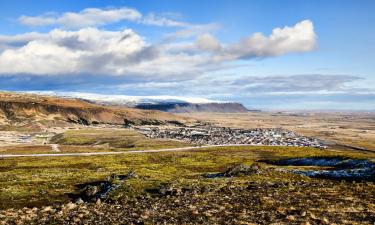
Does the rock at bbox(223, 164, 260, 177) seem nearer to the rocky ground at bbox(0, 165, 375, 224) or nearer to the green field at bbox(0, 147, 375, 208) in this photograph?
the green field at bbox(0, 147, 375, 208)

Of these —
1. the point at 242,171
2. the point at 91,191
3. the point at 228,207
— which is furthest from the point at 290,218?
the point at 242,171

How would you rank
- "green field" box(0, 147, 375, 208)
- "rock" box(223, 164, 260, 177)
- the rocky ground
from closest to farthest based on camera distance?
the rocky ground < "green field" box(0, 147, 375, 208) < "rock" box(223, 164, 260, 177)

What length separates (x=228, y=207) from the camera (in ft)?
130

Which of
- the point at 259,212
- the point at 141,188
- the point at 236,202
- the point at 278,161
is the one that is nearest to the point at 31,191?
the point at 141,188

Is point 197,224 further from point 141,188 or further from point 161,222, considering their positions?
point 141,188

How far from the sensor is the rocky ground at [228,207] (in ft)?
115

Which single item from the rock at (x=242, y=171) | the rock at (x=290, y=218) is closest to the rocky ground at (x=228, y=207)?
the rock at (x=290, y=218)

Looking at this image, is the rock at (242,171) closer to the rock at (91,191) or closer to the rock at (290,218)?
the rock at (91,191)

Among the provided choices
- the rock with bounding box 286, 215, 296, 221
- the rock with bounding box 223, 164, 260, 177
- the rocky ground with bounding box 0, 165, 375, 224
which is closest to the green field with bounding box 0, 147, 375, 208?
the rock with bounding box 223, 164, 260, 177

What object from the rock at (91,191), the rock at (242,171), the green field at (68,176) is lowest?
the green field at (68,176)

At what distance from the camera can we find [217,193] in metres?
47.9

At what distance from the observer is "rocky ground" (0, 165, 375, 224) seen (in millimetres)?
35031

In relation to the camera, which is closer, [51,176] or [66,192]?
[66,192]

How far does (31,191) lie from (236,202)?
96.6 ft
